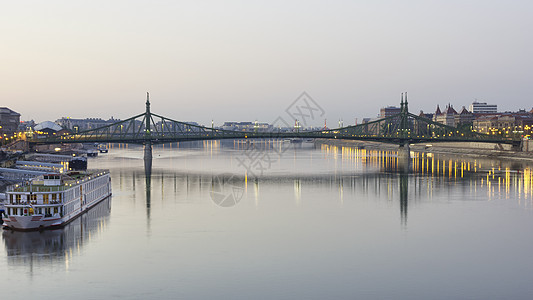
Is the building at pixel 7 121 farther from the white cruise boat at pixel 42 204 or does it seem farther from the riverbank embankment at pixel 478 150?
the white cruise boat at pixel 42 204

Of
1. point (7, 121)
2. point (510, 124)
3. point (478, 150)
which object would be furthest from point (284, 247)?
point (7, 121)

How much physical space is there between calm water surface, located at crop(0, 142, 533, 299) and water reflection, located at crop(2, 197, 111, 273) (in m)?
0.07

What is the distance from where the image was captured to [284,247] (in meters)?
34.1

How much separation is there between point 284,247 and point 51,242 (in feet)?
47.3

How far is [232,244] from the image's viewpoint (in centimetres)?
3472

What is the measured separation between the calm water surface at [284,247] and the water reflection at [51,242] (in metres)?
0.07

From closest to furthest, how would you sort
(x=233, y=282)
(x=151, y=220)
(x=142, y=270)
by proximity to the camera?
(x=233, y=282), (x=142, y=270), (x=151, y=220)

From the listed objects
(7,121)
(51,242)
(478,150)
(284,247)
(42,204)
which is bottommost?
(284,247)

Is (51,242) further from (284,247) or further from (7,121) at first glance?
(7,121)

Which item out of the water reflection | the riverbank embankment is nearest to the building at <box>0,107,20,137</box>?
Answer: the riverbank embankment

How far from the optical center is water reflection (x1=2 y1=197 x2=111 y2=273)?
31.1 m

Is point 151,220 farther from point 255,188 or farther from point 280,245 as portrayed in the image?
point 255,188

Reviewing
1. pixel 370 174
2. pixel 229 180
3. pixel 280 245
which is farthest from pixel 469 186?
pixel 280 245

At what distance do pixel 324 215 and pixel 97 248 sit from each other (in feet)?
63.2
